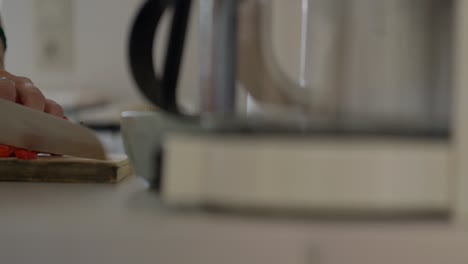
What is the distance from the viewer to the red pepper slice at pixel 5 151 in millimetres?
430

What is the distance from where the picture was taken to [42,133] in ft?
1.39

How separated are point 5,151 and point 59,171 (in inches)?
2.4

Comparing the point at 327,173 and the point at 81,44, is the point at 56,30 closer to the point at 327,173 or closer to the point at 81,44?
the point at 81,44

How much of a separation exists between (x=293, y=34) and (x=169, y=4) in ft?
0.26

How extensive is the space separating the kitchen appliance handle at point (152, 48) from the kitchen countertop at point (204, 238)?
0.22ft

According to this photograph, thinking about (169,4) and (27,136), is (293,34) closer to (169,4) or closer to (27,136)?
(169,4)

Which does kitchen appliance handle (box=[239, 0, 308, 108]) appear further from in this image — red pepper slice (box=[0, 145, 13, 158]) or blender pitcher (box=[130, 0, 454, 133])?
red pepper slice (box=[0, 145, 13, 158])

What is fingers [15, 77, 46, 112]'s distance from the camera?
46cm

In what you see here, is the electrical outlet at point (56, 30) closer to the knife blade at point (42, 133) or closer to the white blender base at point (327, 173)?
the knife blade at point (42, 133)

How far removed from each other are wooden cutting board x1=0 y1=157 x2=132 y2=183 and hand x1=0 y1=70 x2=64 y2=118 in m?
0.06

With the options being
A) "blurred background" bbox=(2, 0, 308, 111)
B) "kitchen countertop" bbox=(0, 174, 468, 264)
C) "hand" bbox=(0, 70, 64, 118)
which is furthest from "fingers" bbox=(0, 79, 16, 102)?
"blurred background" bbox=(2, 0, 308, 111)

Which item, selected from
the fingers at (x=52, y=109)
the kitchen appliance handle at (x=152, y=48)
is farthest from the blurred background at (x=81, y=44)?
the kitchen appliance handle at (x=152, y=48)

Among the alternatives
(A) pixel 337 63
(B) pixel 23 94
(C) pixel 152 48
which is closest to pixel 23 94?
(B) pixel 23 94

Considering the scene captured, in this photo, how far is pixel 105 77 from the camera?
207cm
